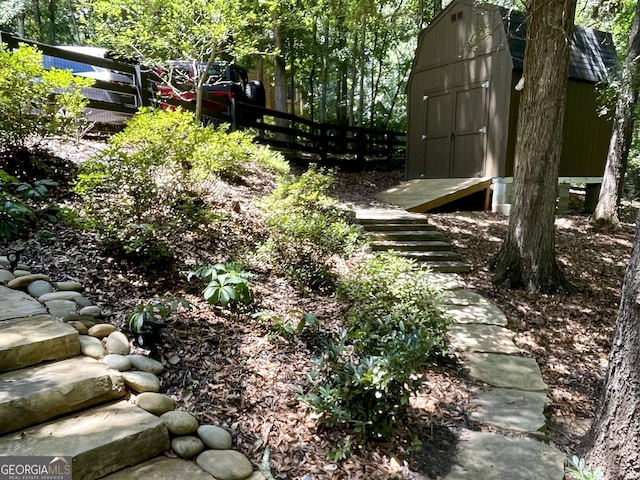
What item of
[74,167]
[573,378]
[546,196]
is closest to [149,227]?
[74,167]

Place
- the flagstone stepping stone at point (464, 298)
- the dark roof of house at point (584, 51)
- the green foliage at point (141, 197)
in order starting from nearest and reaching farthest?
the green foliage at point (141, 197) < the flagstone stepping stone at point (464, 298) < the dark roof of house at point (584, 51)

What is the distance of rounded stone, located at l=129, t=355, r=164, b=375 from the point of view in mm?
2322

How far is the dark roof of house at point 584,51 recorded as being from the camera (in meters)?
8.17

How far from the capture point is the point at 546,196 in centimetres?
457

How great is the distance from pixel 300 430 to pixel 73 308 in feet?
5.29

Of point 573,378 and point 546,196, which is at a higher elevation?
point 546,196

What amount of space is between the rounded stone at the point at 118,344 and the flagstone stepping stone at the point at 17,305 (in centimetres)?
47

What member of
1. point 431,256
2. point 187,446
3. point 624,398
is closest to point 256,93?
point 431,256

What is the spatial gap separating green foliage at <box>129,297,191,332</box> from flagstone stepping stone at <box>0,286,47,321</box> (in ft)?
1.80

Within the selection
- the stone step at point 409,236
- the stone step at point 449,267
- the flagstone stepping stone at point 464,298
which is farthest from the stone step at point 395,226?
the flagstone stepping stone at point 464,298

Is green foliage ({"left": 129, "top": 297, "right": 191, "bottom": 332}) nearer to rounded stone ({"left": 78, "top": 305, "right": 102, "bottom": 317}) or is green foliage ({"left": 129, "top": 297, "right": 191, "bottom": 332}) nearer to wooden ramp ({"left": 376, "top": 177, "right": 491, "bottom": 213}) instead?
rounded stone ({"left": 78, "top": 305, "right": 102, "bottom": 317})

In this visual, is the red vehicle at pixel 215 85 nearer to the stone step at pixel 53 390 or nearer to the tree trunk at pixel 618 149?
the stone step at pixel 53 390

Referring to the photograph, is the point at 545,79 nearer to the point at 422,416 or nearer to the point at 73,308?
the point at 422,416

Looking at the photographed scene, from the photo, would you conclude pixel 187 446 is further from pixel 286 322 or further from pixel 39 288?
pixel 39 288
